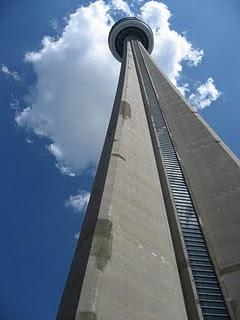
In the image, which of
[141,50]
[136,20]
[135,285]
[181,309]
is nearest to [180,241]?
[181,309]

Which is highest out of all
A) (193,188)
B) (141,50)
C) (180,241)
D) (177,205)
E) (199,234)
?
(141,50)

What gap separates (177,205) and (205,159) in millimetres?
2793

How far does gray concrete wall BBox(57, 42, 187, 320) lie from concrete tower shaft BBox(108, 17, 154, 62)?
31728mm

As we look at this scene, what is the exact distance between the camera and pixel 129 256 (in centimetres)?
652

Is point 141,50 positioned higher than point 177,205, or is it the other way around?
point 141,50

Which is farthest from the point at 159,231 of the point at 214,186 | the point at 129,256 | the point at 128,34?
the point at 128,34

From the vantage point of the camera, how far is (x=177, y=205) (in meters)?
10.8

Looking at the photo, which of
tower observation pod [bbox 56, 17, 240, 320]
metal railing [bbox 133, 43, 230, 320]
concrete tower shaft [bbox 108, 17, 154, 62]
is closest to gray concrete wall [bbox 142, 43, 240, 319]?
tower observation pod [bbox 56, 17, 240, 320]

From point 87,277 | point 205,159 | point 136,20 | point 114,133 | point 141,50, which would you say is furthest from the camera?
point 136,20

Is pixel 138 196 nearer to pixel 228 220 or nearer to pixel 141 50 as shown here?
pixel 228 220

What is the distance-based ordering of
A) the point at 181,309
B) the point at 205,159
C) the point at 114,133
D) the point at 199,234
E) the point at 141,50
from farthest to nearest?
the point at 141,50
the point at 205,159
the point at 114,133
the point at 199,234
the point at 181,309

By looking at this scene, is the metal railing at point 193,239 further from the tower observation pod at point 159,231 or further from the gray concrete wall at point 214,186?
the gray concrete wall at point 214,186

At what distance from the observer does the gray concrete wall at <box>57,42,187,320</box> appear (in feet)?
17.8

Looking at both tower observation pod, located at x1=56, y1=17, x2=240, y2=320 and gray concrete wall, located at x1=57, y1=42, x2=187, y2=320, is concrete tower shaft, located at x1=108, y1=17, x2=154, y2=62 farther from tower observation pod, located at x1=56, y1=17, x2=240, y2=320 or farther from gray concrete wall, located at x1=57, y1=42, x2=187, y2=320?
gray concrete wall, located at x1=57, y1=42, x2=187, y2=320
